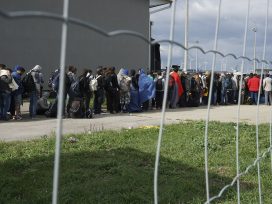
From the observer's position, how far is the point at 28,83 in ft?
40.1

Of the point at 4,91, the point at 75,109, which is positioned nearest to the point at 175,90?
the point at 75,109

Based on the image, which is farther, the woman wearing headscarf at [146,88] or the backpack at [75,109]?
the woman wearing headscarf at [146,88]

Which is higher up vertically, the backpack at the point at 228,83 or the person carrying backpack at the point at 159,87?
the backpack at the point at 228,83

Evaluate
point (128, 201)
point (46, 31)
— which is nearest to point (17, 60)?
point (46, 31)

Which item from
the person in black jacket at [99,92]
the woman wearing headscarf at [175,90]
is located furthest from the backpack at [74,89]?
the woman wearing headscarf at [175,90]

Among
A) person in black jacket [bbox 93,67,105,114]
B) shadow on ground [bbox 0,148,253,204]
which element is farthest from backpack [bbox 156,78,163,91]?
shadow on ground [bbox 0,148,253,204]

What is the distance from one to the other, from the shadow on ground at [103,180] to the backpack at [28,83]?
5.39 m

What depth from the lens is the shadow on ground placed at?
195 inches

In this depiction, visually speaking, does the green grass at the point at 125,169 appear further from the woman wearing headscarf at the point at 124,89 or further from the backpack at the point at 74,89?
the woman wearing headscarf at the point at 124,89

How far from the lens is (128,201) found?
4.89m

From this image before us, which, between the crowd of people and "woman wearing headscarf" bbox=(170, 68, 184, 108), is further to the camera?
"woman wearing headscarf" bbox=(170, 68, 184, 108)

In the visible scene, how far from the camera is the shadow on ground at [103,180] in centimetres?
496

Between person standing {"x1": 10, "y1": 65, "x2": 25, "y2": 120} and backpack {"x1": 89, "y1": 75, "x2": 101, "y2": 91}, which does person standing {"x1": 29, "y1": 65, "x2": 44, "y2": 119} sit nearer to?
person standing {"x1": 10, "y1": 65, "x2": 25, "y2": 120}

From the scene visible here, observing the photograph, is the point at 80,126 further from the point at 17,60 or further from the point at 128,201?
the point at 17,60
